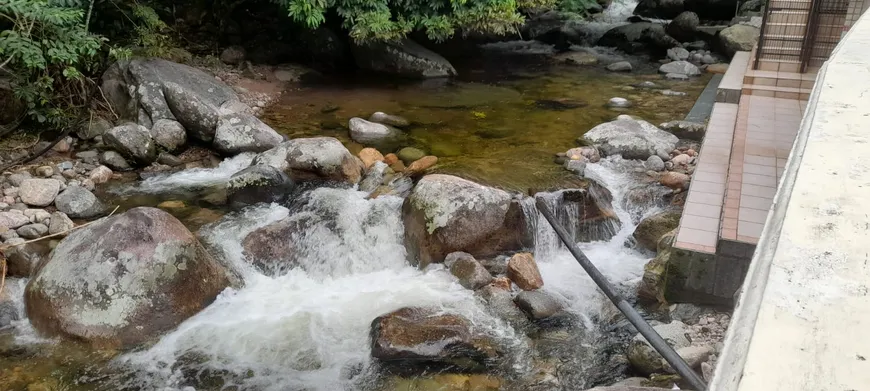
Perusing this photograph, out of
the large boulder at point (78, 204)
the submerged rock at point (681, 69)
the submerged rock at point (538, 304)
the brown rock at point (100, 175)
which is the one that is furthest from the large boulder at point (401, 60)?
the submerged rock at point (538, 304)

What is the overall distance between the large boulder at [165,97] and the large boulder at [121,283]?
2872 millimetres

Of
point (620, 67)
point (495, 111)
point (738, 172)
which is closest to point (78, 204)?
point (495, 111)

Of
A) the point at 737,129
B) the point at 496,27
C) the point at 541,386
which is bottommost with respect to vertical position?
the point at 541,386

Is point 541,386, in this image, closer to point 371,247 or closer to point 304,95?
point 371,247

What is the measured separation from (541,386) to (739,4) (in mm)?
14661

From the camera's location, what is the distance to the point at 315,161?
660cm

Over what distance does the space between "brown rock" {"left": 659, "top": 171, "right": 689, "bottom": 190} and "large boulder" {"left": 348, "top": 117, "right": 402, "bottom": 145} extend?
3386 mm

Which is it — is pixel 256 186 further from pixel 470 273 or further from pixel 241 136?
pixel 470 273

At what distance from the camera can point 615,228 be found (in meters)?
6.10

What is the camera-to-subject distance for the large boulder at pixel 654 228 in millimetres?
5531

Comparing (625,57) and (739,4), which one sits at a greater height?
(739,4)

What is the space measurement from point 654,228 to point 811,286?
15.5ft

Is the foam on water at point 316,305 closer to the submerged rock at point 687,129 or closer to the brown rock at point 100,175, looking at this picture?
the brown rock at point 100,175

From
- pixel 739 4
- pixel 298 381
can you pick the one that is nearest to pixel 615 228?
pixel 298 381
